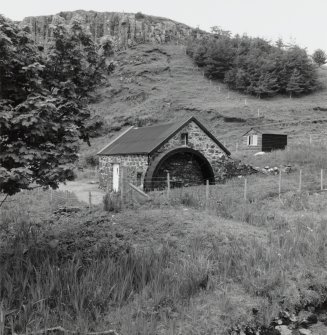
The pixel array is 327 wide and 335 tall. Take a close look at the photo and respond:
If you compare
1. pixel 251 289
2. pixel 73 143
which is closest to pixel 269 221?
pixel 251 289

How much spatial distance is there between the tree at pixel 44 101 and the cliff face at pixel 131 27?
105448 mm

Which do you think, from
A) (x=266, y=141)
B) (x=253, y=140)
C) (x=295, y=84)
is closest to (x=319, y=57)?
(x=295, y=84)

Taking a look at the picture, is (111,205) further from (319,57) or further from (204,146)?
(319,57)

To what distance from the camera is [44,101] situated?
5785mm

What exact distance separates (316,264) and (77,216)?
8.56 m

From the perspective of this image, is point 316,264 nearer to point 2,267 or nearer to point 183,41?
point 2,267

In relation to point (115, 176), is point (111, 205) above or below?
above

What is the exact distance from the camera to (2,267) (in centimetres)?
597

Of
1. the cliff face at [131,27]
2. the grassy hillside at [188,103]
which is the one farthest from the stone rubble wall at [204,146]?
the cliff face at [131,27]

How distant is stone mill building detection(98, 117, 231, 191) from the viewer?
22031mm

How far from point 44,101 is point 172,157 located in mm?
17165

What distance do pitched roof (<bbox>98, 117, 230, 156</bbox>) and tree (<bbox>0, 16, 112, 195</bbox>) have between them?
47.1 ft

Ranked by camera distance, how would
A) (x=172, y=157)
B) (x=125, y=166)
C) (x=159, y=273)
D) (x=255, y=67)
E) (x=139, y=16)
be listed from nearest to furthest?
(x=159, y=273), (x=172, y=157), (x=125, y=166), (x=255, y=67), (x=139, y=16)

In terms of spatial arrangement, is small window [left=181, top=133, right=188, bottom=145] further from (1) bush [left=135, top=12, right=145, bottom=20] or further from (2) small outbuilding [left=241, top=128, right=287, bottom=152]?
(1) bush [left=135, top=12, right=145, bottom=20]
